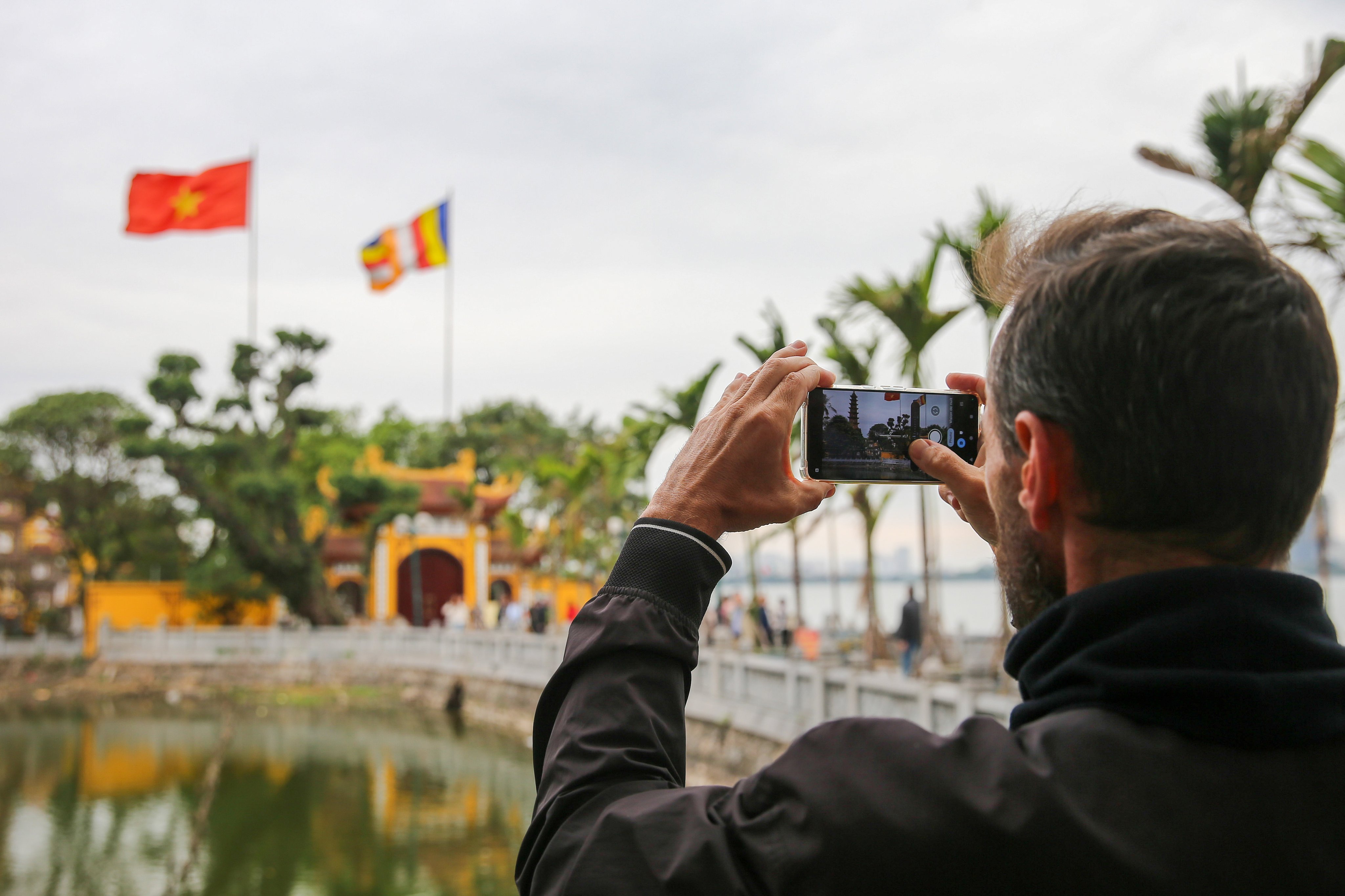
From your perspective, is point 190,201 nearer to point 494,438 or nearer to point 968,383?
point 494,438

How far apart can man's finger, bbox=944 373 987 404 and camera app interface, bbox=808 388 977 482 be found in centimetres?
3

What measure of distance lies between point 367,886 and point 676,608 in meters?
9.86

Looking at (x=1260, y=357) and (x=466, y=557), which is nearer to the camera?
(x=1260, y=357)

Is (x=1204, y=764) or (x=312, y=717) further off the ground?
(x=1204, y=764)

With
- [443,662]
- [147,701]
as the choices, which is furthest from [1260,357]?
[147,701]

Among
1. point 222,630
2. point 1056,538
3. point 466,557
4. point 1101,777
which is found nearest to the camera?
point 1101,777

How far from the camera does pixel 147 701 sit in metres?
22.8

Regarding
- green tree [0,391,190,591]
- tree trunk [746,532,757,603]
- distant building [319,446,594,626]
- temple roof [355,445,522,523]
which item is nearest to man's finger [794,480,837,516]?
tree trunk [746,532,757,603]

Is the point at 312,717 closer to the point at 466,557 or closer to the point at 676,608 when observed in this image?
the point at 466,557

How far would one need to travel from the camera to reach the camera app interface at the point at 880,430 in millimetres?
1097

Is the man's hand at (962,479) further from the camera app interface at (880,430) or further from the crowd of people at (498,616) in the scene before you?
the crowd of people at (498,616)

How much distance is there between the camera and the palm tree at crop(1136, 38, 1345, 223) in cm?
580

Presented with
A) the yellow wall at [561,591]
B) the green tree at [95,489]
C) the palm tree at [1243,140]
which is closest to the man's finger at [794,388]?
the palm tree at [1243,140]

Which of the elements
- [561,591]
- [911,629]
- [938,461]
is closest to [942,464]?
[938,461]
